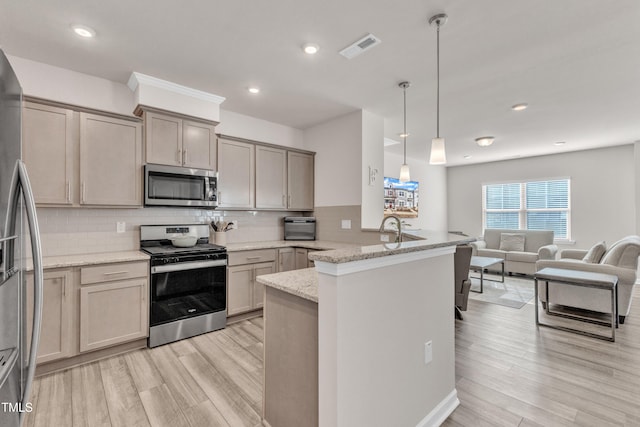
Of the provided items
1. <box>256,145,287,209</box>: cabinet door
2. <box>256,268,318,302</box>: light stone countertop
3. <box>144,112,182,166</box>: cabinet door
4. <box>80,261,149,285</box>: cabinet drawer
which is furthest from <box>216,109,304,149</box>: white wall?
<box>256,268,318,302</box>: light stone countertop

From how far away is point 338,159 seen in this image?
13.6ft

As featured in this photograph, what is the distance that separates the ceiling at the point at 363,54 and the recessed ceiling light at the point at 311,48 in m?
0.07

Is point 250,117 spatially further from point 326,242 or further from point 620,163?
point 620,163

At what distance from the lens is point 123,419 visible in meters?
1.83

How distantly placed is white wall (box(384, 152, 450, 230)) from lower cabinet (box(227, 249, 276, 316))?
13.0 ft

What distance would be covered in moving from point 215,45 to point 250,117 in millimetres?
1798

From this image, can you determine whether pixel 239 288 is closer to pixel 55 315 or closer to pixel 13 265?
pixel 55 315

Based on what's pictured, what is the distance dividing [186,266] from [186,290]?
0.85ft

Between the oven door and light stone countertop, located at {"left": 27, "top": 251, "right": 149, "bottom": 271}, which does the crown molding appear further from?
the oven door

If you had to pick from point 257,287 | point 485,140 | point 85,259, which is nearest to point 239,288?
point 257,287

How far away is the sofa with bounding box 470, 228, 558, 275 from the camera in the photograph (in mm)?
5754

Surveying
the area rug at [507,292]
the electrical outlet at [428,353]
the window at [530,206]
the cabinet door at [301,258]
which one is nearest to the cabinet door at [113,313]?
the cabinet door at [301,258]

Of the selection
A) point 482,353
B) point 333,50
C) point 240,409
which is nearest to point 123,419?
point 240,409

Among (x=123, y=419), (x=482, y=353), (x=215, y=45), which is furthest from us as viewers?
(x=482, y=353)
